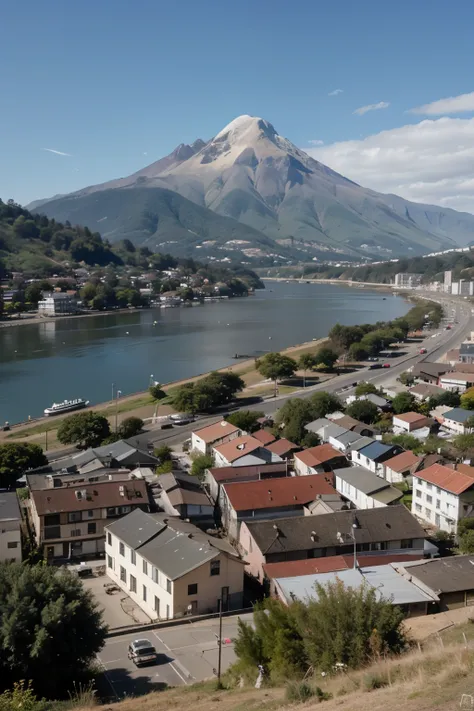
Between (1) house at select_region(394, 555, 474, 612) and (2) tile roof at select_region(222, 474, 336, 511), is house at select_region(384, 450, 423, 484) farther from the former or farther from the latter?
(1) house at select_region(394, 555, 474, 612)

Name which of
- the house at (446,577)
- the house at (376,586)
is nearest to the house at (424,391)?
the house at (446,577)

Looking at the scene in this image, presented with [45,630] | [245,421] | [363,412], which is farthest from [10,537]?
[363,412]

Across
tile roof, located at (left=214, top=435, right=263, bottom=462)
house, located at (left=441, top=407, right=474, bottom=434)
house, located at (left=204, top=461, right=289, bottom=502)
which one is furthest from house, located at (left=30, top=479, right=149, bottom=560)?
house, located at (left=441, top=407, right=474, bottom=434)

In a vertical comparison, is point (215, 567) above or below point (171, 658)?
above

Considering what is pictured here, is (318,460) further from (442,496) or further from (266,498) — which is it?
(442,496)

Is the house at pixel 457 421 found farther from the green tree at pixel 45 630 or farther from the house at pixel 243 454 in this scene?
the green tree at pixel 45 630
